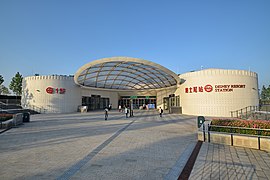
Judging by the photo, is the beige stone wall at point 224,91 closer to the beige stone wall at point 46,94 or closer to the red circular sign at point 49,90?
the beige stone wall at point 46,94

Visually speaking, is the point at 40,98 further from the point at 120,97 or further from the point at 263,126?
the point at 263,126

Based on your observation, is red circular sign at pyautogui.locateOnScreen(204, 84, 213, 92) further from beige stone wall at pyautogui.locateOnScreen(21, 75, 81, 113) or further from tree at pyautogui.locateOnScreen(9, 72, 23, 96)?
tree at pyautogui.locateOnScreen(9, 72, 23, 96)

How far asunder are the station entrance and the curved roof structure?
5.70m

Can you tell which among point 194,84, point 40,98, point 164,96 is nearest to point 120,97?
point 164,96

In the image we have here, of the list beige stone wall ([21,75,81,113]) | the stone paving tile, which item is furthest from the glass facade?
the stone paving tile

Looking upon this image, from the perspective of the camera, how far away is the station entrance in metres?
42.2

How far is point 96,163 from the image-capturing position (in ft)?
17.8

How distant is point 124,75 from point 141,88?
986 centimetres

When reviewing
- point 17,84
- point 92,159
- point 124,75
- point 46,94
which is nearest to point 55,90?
point 46,94

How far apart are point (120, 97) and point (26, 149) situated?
1465 inches

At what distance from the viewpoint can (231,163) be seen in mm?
5344

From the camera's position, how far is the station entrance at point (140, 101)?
42172 millimetres

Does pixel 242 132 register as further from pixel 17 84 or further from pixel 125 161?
pixel 17 84

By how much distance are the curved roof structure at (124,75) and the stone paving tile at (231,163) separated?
48.5 feet
